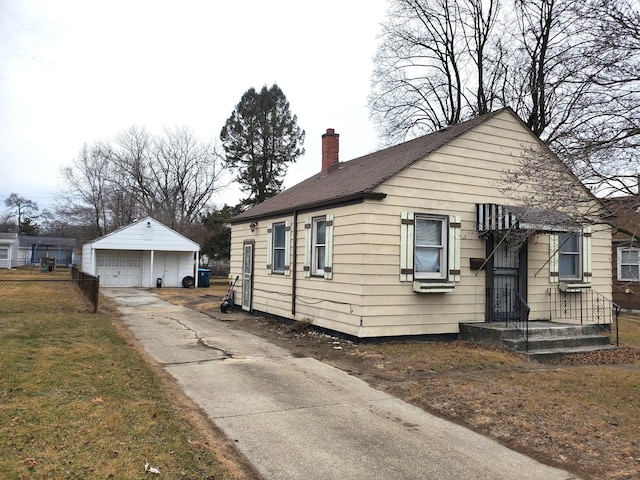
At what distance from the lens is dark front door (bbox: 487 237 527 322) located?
11.0 meters

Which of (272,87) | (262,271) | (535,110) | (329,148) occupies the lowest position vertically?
(262,271)

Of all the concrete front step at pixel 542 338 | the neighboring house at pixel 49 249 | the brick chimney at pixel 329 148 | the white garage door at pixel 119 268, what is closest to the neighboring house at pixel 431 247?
the concrete front step at pixel 542 338


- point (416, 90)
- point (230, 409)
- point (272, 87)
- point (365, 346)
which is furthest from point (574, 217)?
point (272, 87)

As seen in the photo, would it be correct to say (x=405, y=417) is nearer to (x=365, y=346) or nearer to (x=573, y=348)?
(x=365, y=346)

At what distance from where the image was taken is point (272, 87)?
42625 millimetres

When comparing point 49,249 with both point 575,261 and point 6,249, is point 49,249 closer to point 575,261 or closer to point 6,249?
point 6,249

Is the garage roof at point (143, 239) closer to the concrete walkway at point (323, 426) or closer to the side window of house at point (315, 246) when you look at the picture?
the side window of house at point (315, 246)

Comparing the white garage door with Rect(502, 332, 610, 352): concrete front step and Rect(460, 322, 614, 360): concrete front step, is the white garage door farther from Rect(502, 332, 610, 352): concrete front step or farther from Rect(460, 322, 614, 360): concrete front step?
Rect(502, 332, 610, 352): concrete front step

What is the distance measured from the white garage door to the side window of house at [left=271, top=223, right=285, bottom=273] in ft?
61.1

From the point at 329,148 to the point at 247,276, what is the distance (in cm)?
497

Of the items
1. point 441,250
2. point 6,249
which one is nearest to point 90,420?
point 441,250

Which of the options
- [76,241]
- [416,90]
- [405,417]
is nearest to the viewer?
[405,417]

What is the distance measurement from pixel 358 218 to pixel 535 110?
10113mm

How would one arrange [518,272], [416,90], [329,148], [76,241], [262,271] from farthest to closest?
[76,241], [416,90], [329,148], [262,271], [518,272]
